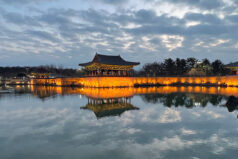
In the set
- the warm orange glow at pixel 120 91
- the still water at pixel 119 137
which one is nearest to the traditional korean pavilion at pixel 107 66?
the warm orange glow at pixel 120 91

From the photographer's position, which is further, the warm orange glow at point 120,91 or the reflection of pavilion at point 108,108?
the warm orange glow at point 120,91

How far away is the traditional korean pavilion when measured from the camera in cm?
3506

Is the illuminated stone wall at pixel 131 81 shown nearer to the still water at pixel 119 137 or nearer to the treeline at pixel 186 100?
the treeline at pixel 186 100

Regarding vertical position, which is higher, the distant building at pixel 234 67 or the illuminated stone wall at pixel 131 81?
the distant building at pixel 234 67

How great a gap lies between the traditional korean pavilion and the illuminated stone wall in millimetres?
1361

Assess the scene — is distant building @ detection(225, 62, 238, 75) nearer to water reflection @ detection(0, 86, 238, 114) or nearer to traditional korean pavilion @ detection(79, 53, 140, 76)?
water reflection @ detection(0, 86, 238, 114)

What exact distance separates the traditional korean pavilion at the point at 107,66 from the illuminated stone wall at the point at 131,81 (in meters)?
1.36

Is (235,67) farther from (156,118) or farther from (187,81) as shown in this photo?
(156,118)

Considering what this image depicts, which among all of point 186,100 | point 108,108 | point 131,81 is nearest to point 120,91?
point 186,100

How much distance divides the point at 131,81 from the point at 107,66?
801 cm

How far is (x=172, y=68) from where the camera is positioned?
58781mm

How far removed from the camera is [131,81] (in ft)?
133

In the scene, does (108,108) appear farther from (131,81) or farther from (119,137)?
(131,81)

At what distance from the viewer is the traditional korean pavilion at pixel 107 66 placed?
35.1 metres
